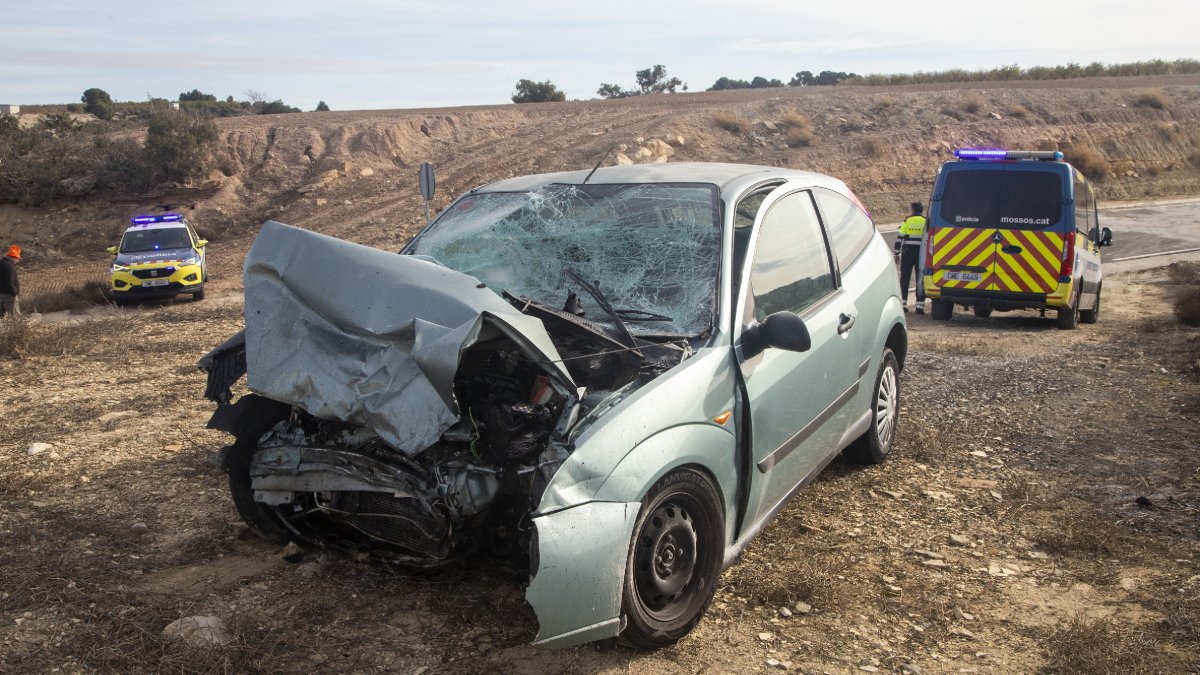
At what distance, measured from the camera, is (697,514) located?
3.59 m

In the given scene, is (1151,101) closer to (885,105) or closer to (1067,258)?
(885,105)

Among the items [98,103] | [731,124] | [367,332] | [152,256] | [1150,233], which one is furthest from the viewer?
[98,103]

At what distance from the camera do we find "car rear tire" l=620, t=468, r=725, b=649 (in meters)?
3.33

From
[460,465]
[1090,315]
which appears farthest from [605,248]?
[1090,315]

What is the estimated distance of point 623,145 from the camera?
28.5 meters

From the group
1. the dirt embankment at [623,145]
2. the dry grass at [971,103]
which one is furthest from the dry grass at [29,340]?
the dry grass at [971,103]

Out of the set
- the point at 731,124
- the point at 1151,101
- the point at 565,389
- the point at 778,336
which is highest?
the point at 1151,101

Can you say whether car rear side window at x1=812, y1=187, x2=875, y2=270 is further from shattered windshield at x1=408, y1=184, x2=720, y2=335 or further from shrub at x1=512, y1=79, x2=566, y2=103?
shrub at x1=512, y1=79, x2=566, y2=103

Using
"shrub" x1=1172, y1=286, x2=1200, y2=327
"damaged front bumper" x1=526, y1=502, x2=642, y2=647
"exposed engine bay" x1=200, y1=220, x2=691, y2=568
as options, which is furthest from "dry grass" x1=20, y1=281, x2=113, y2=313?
"shrub" x1=1172, y1=286, x2=1200, y2=327

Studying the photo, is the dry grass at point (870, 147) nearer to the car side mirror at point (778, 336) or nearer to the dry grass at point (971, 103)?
the dry grass at point (971, 103)

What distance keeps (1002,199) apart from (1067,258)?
1072 millimetres

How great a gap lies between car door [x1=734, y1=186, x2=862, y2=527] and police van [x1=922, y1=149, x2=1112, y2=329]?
25.7ft

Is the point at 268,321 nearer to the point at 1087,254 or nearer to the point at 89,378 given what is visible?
the point at 89,378

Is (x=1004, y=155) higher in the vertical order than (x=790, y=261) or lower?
higher
